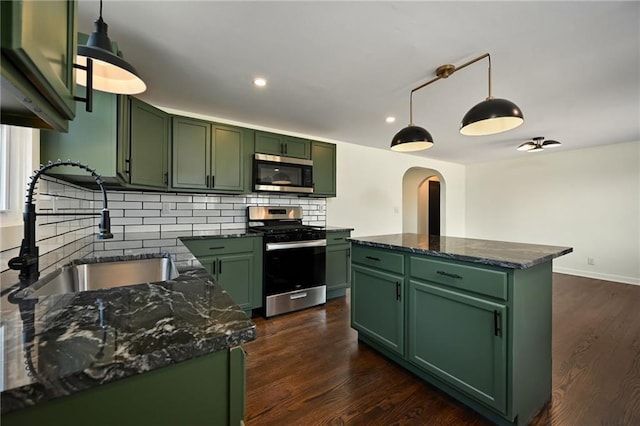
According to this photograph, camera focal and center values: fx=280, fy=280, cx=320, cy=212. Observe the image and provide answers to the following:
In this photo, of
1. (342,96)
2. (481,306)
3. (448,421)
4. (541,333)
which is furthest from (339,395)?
(342,96)

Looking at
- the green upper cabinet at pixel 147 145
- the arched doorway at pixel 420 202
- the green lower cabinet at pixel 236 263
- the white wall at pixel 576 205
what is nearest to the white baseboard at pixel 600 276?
the white wall at pixel 576 205

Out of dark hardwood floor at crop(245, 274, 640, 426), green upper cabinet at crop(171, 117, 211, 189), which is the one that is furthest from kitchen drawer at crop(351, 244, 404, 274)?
green upper cabinet at crop(171, 117, 211, 189)

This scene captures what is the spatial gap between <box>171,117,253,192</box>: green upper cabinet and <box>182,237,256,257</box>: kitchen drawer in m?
0.59

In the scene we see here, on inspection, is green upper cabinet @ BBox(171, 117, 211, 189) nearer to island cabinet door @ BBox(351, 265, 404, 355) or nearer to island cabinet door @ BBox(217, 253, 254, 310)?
island cabinet door @ BBox(217, 253, 254, 310)

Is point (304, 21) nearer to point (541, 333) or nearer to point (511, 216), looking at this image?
point (541, 333)

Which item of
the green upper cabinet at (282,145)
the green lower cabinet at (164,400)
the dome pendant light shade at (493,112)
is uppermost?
the green upper cabinet at (282,145)

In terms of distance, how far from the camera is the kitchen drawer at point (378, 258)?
2.04 m

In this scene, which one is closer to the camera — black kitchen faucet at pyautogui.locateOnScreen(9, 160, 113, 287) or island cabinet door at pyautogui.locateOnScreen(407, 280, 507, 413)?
black kitchen faucet at pyautogui.locateOnScreen(9, 160, 113, 287)

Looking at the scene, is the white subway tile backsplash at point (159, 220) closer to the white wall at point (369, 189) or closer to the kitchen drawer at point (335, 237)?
the kitchen drawer at point (335, 237)

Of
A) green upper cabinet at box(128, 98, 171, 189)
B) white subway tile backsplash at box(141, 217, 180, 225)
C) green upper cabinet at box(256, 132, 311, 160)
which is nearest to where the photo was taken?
green upper cabinet at box(128, 98, 171, 189)

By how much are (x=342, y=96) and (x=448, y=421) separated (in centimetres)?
263

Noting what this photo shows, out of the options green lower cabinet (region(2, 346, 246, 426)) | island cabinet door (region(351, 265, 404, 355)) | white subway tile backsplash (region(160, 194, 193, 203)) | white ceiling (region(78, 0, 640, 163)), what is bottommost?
island cabinet door (region(351, 265, 404, 355))

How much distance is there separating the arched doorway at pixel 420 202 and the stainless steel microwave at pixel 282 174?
426 centimetres

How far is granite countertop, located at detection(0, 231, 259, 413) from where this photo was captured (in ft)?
1.59
